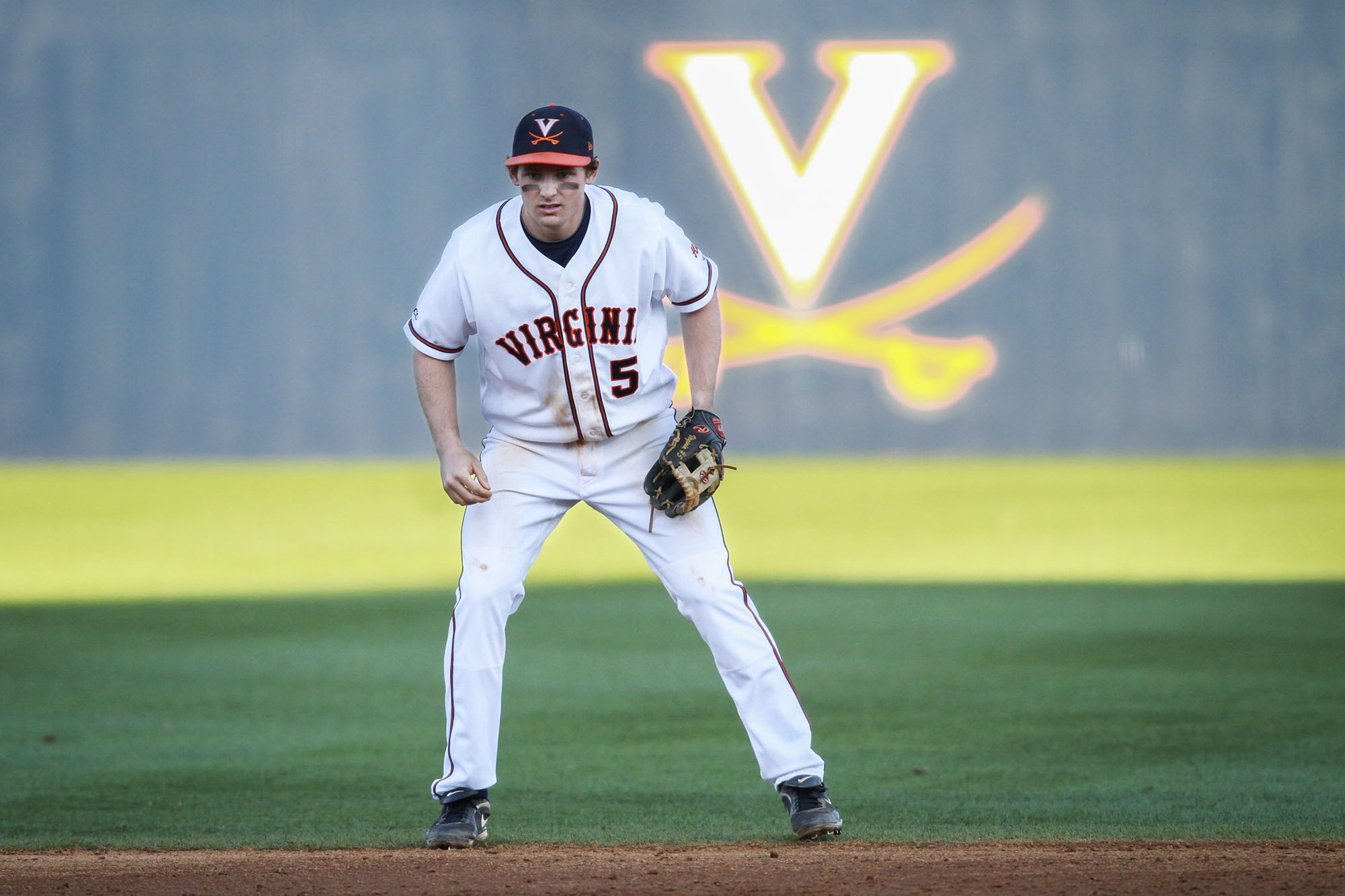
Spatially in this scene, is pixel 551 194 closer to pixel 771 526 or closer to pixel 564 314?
pixel 564 314

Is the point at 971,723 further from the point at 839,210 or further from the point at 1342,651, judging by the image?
the point at 839,210

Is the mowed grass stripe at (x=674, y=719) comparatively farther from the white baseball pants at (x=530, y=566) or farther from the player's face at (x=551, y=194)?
the player's face at (x=551, y=194)

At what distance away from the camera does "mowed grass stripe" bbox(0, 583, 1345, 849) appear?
12.8ft

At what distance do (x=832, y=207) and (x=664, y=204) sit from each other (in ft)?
5.13

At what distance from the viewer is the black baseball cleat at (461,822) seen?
351cm

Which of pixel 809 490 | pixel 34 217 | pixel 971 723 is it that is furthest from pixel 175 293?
pixel 971 723

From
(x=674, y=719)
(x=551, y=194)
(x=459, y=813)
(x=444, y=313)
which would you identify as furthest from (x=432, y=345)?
(x=674, y=719)

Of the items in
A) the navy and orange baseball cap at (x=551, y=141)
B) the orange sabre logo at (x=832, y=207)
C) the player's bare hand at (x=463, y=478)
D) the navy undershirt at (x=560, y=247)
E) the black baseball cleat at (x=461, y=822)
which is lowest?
the black baseball cleat at (x=461, y=822)

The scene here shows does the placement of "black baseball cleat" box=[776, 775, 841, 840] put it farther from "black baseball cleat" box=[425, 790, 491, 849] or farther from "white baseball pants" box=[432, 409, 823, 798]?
"black baseball cleat" box=[425, 790, 491, 849]

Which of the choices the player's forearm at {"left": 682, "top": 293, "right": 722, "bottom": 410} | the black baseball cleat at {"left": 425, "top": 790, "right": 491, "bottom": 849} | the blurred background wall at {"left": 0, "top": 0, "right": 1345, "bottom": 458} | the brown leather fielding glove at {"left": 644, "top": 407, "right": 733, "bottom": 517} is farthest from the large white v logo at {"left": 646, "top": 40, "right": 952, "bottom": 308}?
the black baseball cleat at {"left": 425, "top": 790, "right": 491, "bottom": 849}

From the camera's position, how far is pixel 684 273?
367 cm

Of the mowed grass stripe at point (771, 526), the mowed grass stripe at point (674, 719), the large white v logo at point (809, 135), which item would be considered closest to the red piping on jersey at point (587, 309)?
the mowed grass stripe at point (674, 719)

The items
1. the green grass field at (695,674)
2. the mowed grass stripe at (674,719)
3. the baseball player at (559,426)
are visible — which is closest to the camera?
the baseball player at (559,426)

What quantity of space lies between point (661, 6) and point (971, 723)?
10.1m
